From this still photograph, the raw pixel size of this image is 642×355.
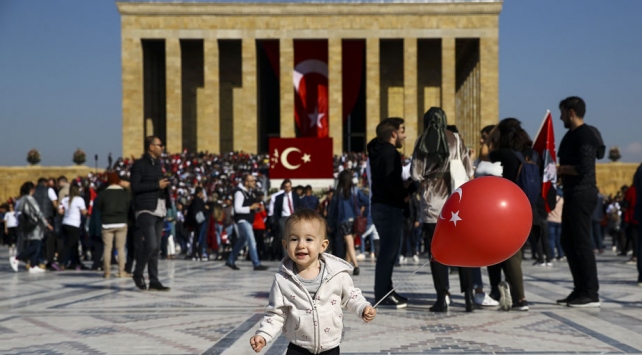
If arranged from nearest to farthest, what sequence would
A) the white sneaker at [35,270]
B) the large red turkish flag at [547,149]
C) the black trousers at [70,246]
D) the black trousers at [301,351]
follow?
the black trousers at [301,351] < the large red turkish flag at [547,149] < the white sneaker at [35,270] < the black trousers at [70,246]

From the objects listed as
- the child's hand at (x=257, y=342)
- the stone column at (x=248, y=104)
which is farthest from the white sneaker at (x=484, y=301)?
the stone column at (x=248, y=104)

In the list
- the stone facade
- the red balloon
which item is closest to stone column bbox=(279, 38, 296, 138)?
the stone facade

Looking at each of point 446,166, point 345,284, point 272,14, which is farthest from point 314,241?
point 272,14

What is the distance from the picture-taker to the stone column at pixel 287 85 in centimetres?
4928

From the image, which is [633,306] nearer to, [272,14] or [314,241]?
[314,241]

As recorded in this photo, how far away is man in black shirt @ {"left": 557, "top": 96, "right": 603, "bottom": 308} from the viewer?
8883 millimetres

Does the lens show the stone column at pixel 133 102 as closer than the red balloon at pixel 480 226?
No

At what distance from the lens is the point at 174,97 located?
50250 mm

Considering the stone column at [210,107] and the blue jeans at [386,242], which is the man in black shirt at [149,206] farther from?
the stone column at [210,107]

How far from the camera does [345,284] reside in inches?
173

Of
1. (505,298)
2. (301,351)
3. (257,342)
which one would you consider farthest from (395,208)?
(257,342)

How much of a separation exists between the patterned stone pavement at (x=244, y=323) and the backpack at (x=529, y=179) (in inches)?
44.0

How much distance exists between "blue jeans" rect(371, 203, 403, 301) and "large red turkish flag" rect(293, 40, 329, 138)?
38559mm

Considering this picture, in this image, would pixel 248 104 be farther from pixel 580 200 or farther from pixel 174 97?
pixel 580 200
